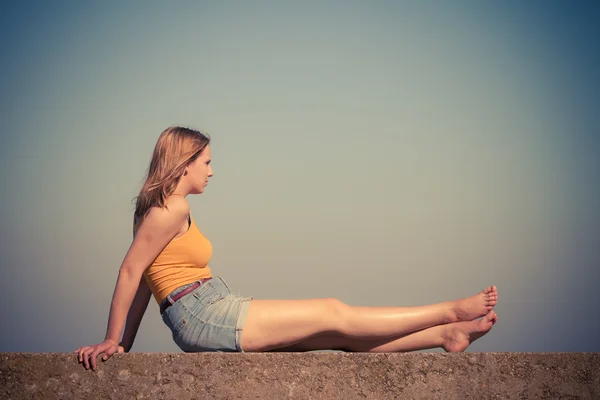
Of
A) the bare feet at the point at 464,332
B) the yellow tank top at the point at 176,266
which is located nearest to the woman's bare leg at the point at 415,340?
the bare feet at the point at 464,332

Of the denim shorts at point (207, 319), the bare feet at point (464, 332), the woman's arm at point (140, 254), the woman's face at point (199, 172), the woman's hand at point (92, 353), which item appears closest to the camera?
the woman's hand at point (92, 353)

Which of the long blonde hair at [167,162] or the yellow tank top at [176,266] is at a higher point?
the long blonde hair at [167,162]

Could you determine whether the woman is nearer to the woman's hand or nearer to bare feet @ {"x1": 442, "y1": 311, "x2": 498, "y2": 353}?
bare feet @ {"x1": 442, "y1": 311, "x2": 498, "y2": 353}

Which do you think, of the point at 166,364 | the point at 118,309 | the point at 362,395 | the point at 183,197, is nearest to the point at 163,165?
the point at 183,197

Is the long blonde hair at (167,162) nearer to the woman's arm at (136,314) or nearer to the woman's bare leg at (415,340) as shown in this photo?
the woman's arm at (136,314)

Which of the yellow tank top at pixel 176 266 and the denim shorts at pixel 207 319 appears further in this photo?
the yellow tank top at pixel 176 266

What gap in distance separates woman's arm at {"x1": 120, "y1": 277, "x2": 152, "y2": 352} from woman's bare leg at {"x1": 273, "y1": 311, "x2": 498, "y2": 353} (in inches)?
39.5

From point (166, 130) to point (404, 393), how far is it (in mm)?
2269

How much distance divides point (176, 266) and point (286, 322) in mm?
784

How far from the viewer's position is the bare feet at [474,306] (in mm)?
4887

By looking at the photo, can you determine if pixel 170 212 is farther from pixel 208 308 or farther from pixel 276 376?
pixel 276 376

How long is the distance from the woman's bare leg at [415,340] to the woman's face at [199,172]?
121cm

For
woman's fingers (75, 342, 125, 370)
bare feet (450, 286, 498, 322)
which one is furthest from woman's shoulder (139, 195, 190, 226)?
bare feet (450, 286, 498, 322)

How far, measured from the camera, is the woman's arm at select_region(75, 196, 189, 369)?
15.0 feet
